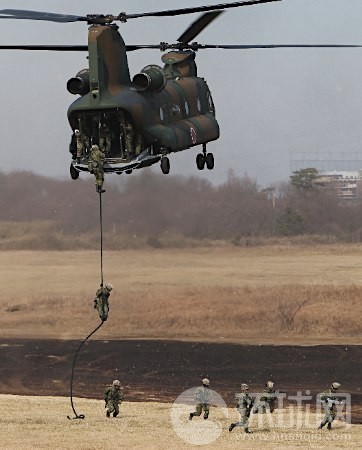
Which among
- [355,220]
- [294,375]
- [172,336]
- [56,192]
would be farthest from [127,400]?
[355,220]

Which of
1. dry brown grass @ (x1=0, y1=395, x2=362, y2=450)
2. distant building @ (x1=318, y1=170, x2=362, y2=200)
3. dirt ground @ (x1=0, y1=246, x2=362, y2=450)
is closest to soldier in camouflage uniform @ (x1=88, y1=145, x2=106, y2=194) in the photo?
dry brown grass @ (x1=0, y1=395, x2=362, y2=450)

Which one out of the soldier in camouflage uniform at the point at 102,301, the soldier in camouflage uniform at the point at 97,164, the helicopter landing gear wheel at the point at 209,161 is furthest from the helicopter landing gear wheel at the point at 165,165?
the helicopter landing gear wheel at the point at 209,161

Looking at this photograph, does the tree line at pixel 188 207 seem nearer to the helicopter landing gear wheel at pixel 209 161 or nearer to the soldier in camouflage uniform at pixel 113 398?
the soldier in camouflage uniform at pixel 113 398

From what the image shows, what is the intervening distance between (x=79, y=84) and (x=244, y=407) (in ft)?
37.0

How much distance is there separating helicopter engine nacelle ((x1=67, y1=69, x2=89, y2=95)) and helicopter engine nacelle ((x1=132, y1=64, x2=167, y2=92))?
0.99 m

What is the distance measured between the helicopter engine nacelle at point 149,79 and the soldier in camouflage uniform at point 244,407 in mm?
9952

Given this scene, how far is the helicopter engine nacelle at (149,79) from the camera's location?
2392 centimetres

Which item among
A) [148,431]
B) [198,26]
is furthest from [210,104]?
[148,431]

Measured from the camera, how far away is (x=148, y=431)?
32.1m

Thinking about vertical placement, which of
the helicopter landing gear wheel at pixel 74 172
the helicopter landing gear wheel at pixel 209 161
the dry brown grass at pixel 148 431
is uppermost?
the helicopter landing gear wheel at pixel 209 161

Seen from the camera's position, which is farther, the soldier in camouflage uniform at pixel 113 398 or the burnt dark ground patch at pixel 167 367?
the burnt dark ground patch at pixel 167 367

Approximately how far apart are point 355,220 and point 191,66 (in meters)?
38.3

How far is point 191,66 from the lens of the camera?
1095 inches

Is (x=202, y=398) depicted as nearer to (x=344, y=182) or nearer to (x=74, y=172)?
(x=74, y=172)
